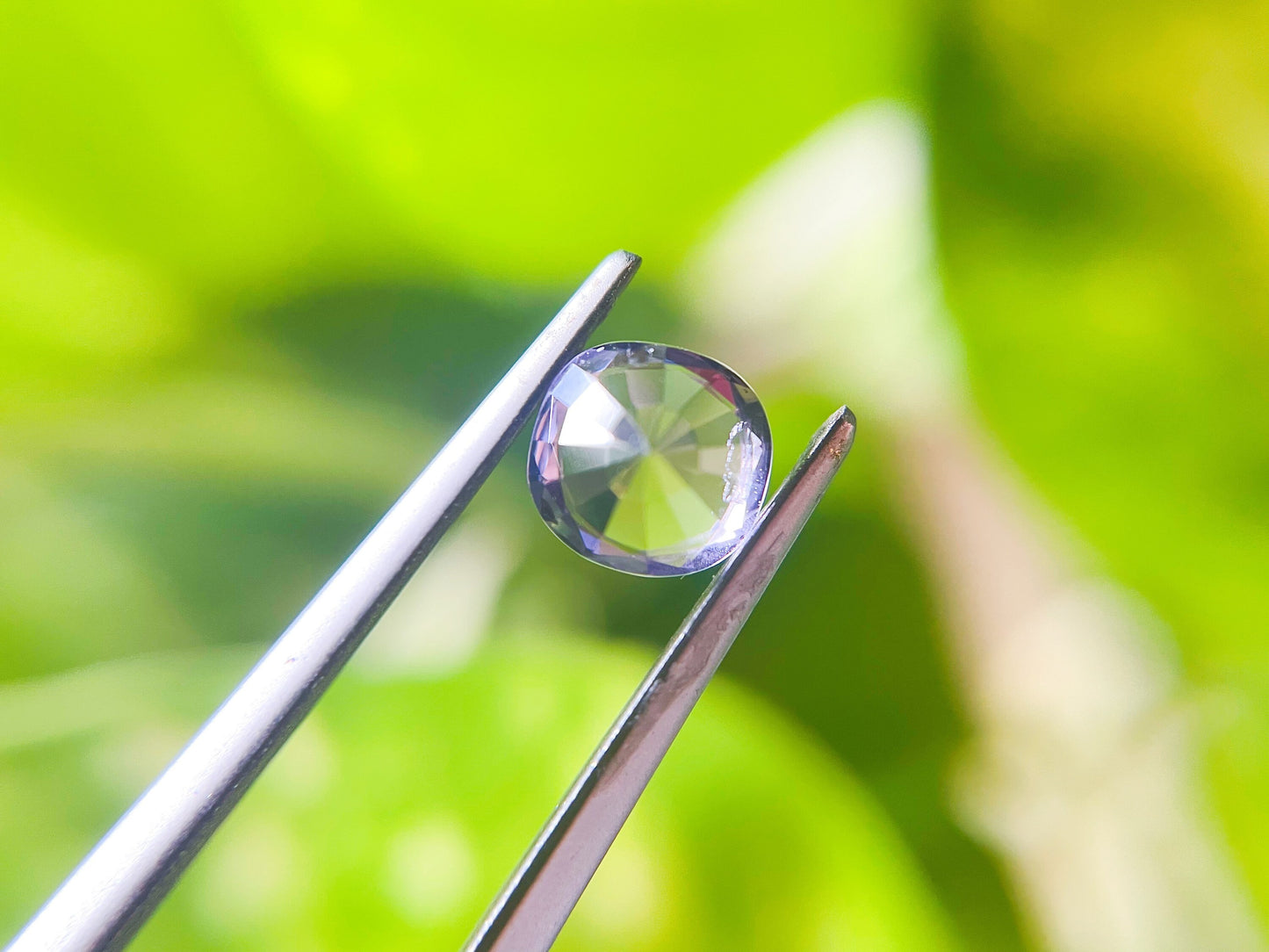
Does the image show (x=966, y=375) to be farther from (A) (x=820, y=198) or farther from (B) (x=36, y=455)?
(B) (x=36, y=455)

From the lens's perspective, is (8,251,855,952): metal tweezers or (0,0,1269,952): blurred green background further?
(0,0,1269,952): blurred green background

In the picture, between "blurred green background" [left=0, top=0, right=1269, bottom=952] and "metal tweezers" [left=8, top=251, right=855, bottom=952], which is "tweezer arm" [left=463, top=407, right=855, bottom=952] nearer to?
"metal tweezers" [left=8, top=251, right=855, bottom=952]

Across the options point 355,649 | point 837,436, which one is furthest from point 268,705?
point 837,436

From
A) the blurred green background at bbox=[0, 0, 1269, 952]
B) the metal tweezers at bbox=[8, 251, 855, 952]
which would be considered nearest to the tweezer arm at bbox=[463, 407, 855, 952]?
the metal tweezers at bbox=[8, 251, 855, 952]

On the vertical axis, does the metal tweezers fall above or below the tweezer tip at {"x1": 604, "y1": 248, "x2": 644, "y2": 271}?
below

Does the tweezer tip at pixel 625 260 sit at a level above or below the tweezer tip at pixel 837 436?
above

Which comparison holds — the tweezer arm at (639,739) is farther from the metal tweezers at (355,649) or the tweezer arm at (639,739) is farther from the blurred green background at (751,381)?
the blurred green background at (751,381)

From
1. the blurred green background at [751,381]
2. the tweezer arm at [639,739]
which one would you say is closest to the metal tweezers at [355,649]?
the tweezer arm at [639,739]

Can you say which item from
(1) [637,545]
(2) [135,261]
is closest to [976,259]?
(1) [637,545]
